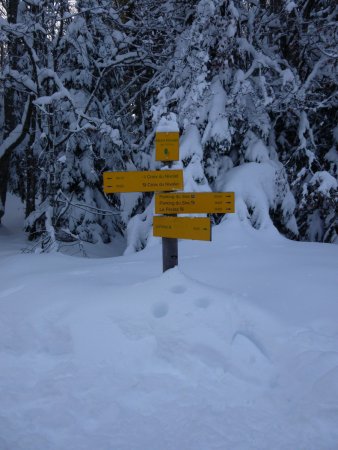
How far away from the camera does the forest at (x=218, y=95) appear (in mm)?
7988

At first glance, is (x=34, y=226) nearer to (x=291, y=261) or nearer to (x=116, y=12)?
(x=116, y=12)

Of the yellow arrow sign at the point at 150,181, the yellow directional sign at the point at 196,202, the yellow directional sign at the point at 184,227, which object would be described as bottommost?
the yellow directional sign at the point at 184,227

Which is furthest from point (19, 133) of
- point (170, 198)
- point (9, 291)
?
point (170, 198)

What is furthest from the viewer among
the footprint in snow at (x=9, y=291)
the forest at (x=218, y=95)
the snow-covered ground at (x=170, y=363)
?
the forest at (x=218, y=95)

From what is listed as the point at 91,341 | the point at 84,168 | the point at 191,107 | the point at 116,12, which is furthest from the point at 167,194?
the point at 84,168

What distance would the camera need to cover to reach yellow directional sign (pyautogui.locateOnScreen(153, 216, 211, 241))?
150 inches

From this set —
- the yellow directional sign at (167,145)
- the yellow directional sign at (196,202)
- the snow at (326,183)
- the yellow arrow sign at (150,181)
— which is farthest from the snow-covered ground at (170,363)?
the snow at (326,183)

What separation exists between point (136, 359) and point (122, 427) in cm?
69

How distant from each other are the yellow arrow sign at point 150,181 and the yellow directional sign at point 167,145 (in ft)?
0.59

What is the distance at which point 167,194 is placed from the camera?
407 cm

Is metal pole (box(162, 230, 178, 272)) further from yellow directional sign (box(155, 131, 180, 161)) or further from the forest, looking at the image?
the forest

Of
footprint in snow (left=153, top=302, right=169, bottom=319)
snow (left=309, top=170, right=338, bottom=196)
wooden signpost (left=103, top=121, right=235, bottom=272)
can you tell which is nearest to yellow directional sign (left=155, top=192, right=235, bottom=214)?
wooden signpost (left=103, top=121, right=235, bottom=272)

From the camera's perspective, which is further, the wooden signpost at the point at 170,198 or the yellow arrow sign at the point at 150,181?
the yellow arrow sign at the point at 150,181

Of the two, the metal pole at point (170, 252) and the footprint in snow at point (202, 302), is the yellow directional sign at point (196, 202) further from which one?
the footprint in snow at point (202, 302)
